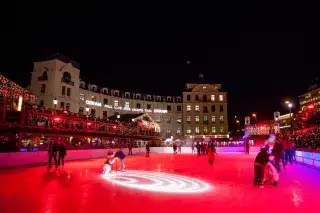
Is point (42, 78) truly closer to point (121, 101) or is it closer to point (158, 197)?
point (121, 101)

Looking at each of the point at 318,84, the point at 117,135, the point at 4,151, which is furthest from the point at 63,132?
the point at 318,84

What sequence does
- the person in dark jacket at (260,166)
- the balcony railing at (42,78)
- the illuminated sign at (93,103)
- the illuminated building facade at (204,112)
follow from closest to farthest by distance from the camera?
the person in dark jacket at (260,166) → the balcony railing at (42,78) → the illuminated sign at (93,103) → the illuminated building facade at (204,112)

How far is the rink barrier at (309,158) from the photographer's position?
19.4 meters

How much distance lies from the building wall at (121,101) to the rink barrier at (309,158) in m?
38.7

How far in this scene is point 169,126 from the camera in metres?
82.8

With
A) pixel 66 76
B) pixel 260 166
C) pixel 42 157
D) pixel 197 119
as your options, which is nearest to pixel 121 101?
pixel 66 76

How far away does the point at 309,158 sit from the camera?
2159cm

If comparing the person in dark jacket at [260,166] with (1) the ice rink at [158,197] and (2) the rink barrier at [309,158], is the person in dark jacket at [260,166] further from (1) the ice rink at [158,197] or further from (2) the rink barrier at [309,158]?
(2) the rink barrier at [309,158]

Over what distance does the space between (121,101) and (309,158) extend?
55.6 meters

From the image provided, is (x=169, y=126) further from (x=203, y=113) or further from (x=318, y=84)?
(x=318, y=84)

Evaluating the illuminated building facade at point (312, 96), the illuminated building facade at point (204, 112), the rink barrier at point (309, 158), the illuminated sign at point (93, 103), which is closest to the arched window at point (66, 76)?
the illuminated sign at point (93, 103)

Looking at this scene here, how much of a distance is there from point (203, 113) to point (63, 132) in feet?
196

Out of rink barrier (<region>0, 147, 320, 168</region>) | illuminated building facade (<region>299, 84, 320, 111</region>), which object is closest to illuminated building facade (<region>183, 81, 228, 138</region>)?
illuminated building facade (<region>299, 84, 320, 111</region>)

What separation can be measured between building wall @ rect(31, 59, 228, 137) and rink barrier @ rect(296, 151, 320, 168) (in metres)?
38.7
